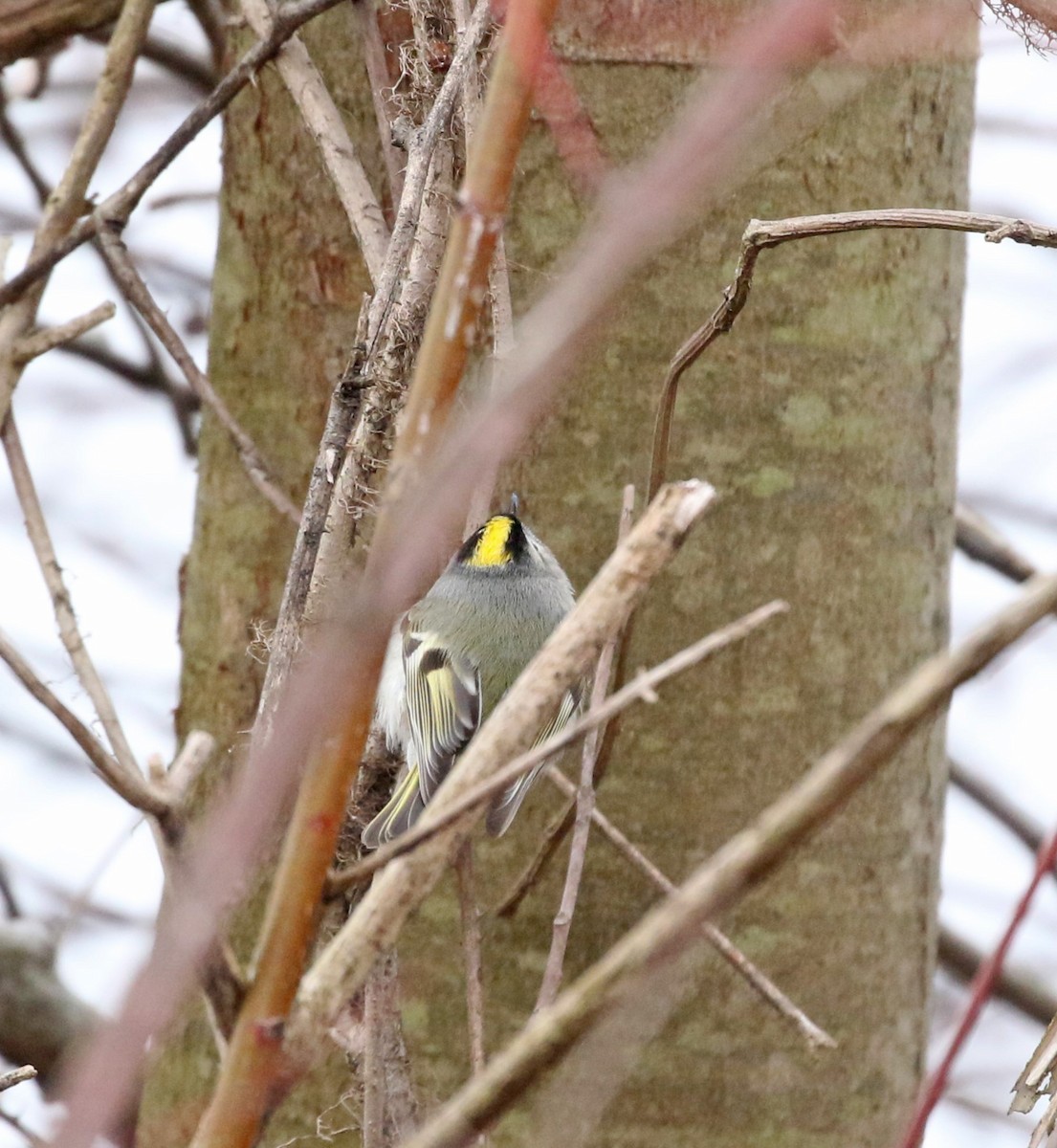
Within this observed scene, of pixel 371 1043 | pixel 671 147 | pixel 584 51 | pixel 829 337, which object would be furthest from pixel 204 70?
pixel 671 147

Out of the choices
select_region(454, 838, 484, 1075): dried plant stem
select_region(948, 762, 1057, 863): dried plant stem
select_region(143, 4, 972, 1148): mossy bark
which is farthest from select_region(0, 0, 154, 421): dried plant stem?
select_region(948, 762, 1057, 863): dried plant stem

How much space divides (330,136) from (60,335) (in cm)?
41

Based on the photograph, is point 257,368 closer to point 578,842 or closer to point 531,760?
point 578,842

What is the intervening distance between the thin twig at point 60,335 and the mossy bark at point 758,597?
1.12 feet

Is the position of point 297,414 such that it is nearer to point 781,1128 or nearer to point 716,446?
point 716,446

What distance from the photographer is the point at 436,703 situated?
Result: 1.87 metres

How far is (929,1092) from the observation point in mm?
541

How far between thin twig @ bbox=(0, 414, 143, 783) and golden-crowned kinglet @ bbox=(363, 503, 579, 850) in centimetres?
34

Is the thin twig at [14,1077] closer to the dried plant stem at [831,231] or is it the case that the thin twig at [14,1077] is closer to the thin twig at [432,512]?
the thin twig at [432,512]

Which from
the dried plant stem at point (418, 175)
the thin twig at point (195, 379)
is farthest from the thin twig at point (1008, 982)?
the dried plant stem at point (418, 175)

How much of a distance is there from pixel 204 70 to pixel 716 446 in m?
1.64

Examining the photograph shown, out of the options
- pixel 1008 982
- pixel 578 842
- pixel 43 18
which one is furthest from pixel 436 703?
pixel 1008 982

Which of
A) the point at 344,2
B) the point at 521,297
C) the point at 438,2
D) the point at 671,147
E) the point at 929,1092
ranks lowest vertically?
the point at 929,1092

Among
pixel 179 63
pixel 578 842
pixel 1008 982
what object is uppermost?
pixel 179 63
